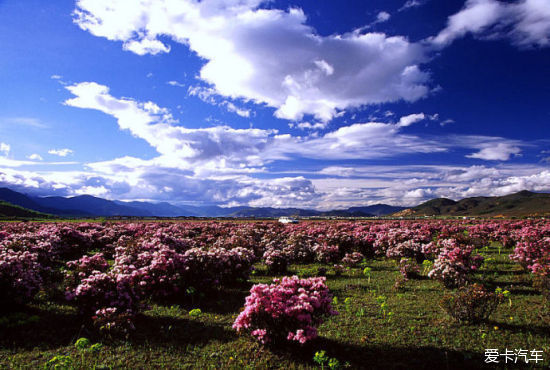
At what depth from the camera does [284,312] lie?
6141 mm

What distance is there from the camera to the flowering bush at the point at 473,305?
8055 mm

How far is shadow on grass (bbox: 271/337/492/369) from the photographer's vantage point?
6227 millimetres

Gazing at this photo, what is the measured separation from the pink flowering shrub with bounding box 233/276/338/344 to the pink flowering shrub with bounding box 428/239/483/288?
8046mm

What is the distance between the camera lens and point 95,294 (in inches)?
339

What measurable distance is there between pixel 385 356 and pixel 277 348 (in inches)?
103

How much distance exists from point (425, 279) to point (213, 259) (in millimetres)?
10588

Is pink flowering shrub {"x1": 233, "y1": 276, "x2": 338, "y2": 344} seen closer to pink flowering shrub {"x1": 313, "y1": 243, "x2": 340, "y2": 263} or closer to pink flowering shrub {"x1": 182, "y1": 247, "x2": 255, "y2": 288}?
pink flowering shrub {"x1": 182, "y1": 247, "x2": 255, "y2": 288}

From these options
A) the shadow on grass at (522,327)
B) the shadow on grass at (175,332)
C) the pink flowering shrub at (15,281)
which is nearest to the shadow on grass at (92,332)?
the shadow on grass at (175,332)

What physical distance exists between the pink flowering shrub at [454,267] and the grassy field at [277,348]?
1627 millimetres

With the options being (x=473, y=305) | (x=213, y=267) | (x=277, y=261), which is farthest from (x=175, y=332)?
(x=473, y=305)

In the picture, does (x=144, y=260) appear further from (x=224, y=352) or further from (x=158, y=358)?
(x=224, y=352)

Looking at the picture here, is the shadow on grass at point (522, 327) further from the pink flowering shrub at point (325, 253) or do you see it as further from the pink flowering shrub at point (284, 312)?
the pink flowering shrub at point (325, 253)

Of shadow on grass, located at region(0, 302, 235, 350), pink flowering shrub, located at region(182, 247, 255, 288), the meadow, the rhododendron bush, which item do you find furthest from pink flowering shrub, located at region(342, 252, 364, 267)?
shadow on grass, located at region(0, 302, 235, 350)

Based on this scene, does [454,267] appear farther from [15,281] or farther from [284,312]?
[15,281]
